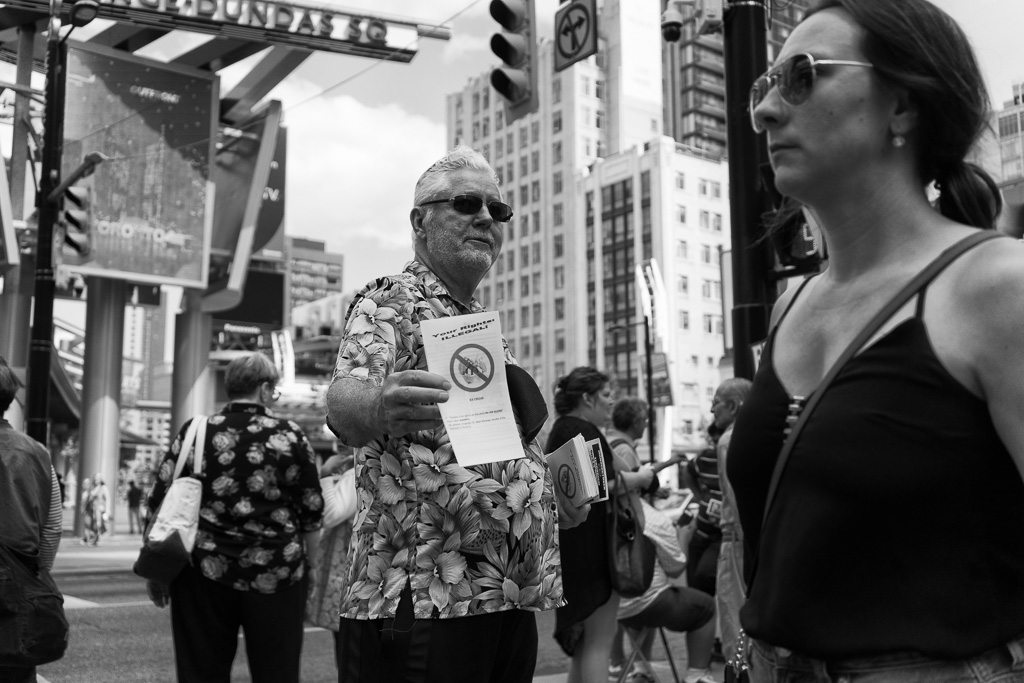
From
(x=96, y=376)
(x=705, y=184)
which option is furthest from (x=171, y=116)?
(x=705, y=184)

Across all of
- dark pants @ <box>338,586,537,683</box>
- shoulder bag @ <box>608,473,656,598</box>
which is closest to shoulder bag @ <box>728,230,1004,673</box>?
dark pants @ <box>338,586,537,683</box>

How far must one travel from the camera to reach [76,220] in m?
14.7

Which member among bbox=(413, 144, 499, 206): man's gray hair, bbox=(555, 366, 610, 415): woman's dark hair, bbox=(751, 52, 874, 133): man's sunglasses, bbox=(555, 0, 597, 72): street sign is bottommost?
bbox=(555, 366, 610, 415): woman's dark hair

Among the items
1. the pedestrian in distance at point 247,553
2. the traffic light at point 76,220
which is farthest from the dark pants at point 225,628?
the traffic light at point 76,220

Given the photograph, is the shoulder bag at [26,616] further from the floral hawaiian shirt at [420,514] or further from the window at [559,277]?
the window at [559,277]

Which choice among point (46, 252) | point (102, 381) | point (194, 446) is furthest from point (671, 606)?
point (102, 381)

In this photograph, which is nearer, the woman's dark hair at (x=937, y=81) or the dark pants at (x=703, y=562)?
the woman's dark hair at (x=937, y=81)

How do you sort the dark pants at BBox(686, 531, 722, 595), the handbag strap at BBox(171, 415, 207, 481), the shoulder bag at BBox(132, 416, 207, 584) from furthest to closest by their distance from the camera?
1. the dark pants at BBox(686, 531, 722, 595)
2. the handbag strap at BBox(171, 415, 207, 481)
3. the shoulder bag at BBox(132, 416, 207, 584)

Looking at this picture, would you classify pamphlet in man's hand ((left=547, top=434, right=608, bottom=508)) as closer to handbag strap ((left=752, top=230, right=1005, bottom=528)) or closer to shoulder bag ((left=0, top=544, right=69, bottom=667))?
handbag strap ((left=752, top=230, right=1005, bottom=528))

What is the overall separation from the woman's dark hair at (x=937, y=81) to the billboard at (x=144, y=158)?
1280 inches

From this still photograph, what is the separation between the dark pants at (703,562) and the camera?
7898 mm

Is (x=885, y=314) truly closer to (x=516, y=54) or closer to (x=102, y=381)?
(x=516, y=54)

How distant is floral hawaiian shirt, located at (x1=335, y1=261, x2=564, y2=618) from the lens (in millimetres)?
2646

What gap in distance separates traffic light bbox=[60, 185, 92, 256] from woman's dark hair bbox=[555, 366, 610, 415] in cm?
1073
